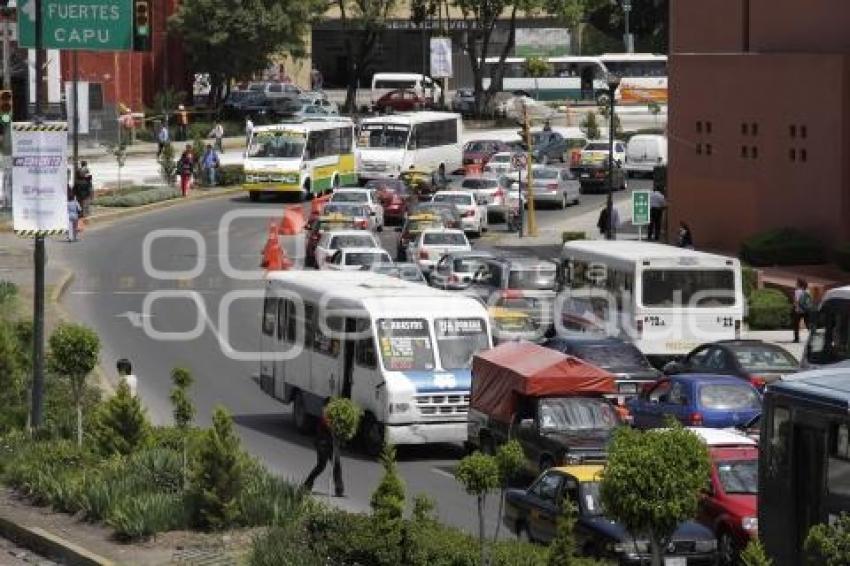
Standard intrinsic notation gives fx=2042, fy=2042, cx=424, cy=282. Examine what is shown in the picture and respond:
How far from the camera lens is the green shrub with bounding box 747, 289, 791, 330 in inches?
1655

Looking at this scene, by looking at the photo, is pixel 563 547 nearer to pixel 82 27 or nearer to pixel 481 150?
pixel 82 27

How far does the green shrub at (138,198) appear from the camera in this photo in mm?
63500

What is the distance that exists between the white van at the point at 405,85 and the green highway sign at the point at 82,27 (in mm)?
58161

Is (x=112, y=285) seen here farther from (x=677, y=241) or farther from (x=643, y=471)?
(x=643, y=471)

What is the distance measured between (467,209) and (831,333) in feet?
95.5

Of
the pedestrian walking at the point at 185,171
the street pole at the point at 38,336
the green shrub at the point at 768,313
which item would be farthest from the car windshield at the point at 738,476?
the pedestrian walking at the point at 185,171

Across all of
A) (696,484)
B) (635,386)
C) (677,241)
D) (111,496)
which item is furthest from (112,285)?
(696,484)

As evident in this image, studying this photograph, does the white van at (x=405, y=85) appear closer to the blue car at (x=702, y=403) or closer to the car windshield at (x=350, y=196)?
the car windshield at (x=350, y=196)

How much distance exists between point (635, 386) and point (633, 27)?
99588 mm

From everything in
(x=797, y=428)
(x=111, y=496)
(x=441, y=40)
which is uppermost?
(x=441, y=40)

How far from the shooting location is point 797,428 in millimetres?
17609

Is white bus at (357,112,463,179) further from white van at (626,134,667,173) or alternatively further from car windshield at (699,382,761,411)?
car windshield at (699,382,761,411)

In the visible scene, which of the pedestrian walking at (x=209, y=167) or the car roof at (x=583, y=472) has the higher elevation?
the pedestrian walking at (x=209, y=167)

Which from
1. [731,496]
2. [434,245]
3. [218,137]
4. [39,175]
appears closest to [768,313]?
[434,245]
